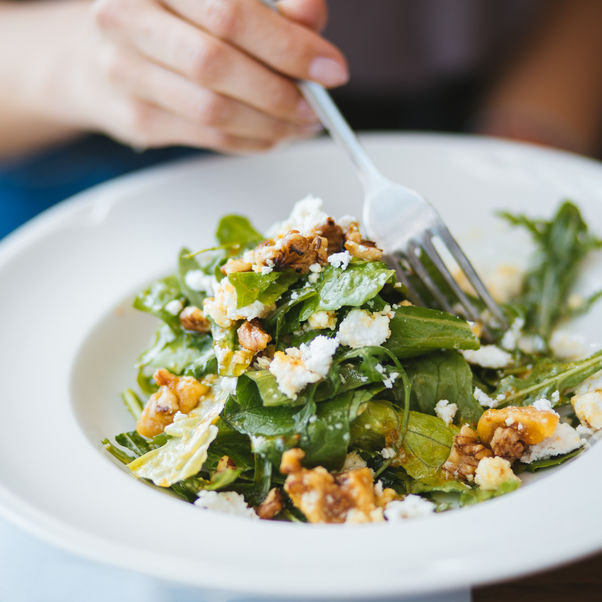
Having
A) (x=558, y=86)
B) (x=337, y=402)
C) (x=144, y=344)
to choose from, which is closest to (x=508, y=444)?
(x=337, y=402)

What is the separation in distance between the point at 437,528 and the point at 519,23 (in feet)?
12.9

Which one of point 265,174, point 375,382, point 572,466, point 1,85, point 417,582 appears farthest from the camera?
point 1,85

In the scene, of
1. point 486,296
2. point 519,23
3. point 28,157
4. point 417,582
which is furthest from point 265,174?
point 519,23

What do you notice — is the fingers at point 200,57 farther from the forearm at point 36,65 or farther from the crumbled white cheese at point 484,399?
the crumbled white cheese at point 484,399

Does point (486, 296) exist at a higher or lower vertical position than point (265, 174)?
lower

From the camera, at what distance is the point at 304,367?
151cm

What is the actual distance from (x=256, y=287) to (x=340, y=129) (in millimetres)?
715

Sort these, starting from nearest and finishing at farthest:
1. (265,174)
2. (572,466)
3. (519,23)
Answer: (572,466) → (265,174) → (519,23)

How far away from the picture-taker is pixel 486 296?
6.41 feet

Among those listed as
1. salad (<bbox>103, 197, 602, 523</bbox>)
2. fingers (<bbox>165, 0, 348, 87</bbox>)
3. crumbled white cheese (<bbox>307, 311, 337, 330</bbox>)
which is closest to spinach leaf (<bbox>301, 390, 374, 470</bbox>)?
salad (<bbox>103, 197, 602, 523</bbox>)

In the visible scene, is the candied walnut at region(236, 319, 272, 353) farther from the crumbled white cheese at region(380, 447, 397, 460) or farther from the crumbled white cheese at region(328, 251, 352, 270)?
the crumbled white cheese at region(380, 447, 397, 460)

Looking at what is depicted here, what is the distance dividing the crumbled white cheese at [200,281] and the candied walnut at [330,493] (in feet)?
1.88

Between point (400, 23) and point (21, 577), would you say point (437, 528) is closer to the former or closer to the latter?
point (21, 577)

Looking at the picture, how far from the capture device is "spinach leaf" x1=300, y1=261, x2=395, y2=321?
156 centimetres
